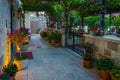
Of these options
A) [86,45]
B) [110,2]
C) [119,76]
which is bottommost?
[119,76]

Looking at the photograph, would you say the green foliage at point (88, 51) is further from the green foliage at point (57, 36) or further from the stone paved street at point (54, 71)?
the green foliage at point (57, 36)

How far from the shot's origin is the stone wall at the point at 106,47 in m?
4.51

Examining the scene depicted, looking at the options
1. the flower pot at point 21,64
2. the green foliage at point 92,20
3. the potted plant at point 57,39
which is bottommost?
the flower pot at point 21,64

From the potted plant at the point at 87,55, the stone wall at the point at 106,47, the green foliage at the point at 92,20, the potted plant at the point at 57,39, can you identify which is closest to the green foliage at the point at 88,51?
the potted plant at the point at 87,55

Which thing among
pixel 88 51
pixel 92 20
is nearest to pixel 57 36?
pixel 88 51

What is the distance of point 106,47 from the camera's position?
507cm

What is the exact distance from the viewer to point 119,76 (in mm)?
3619

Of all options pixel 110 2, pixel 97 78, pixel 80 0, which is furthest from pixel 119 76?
pixel 80 0

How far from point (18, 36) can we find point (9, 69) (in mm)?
1446

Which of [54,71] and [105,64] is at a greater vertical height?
[105,64]

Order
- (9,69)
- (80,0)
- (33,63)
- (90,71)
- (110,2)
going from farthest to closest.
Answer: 1. (80,0)
2. (110,2)
3. (33,63)
4. (90,71)
5. (9,69)

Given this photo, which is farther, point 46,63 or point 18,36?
point 46,63

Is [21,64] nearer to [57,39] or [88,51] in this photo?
[88,51]

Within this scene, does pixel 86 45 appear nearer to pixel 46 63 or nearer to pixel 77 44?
pixel 46 63
